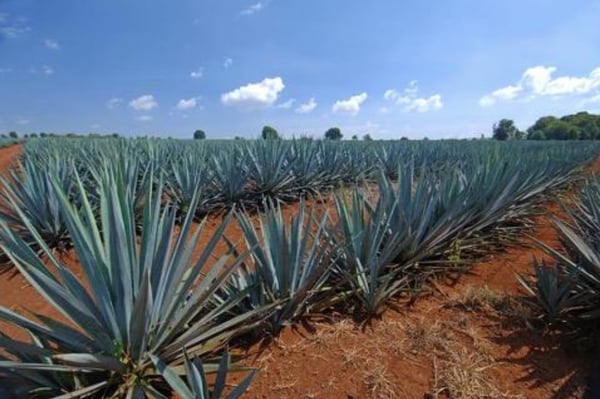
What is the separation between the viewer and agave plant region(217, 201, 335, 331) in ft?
7.36

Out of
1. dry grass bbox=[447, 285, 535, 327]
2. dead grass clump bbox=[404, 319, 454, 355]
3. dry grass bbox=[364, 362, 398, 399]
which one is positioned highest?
dry grass bbox=[447, 285, 535, 327]

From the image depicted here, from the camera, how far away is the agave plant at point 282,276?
88.4 inches

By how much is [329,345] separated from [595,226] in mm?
2783

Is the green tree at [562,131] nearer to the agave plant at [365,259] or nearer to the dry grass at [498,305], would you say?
the dry grass at [498,305]

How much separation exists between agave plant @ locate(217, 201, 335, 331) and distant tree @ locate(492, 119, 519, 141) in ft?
251

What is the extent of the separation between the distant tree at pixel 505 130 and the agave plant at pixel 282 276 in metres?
76.6

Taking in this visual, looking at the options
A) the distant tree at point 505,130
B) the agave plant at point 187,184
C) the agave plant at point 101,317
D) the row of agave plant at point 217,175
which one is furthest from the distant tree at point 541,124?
the agave plant at point 101,317

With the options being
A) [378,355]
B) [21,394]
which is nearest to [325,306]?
[378,355]

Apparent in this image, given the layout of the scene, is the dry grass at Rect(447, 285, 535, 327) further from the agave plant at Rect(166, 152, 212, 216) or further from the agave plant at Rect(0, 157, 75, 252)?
the agave plant at Rect(0, 157, 75, 252)

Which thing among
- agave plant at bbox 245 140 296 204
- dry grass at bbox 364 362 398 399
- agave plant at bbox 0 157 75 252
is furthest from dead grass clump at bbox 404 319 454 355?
agave plant at bbox 245 140 296 204

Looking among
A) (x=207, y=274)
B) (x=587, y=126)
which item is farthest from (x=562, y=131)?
(x=207, y=274)

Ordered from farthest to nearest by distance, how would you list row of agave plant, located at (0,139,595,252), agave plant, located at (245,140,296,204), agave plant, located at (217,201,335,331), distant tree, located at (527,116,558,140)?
distant tree, located at (527,116,558,140), agave plant, located at (245,140,296,204), row of agave plant, located at (0,139,595,252), agave plant, located at (217,201,335,331)

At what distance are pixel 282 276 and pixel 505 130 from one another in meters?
79.7

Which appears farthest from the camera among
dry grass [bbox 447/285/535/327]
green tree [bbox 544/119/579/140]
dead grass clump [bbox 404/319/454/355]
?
green tree [bbox 544/119/579/140]
